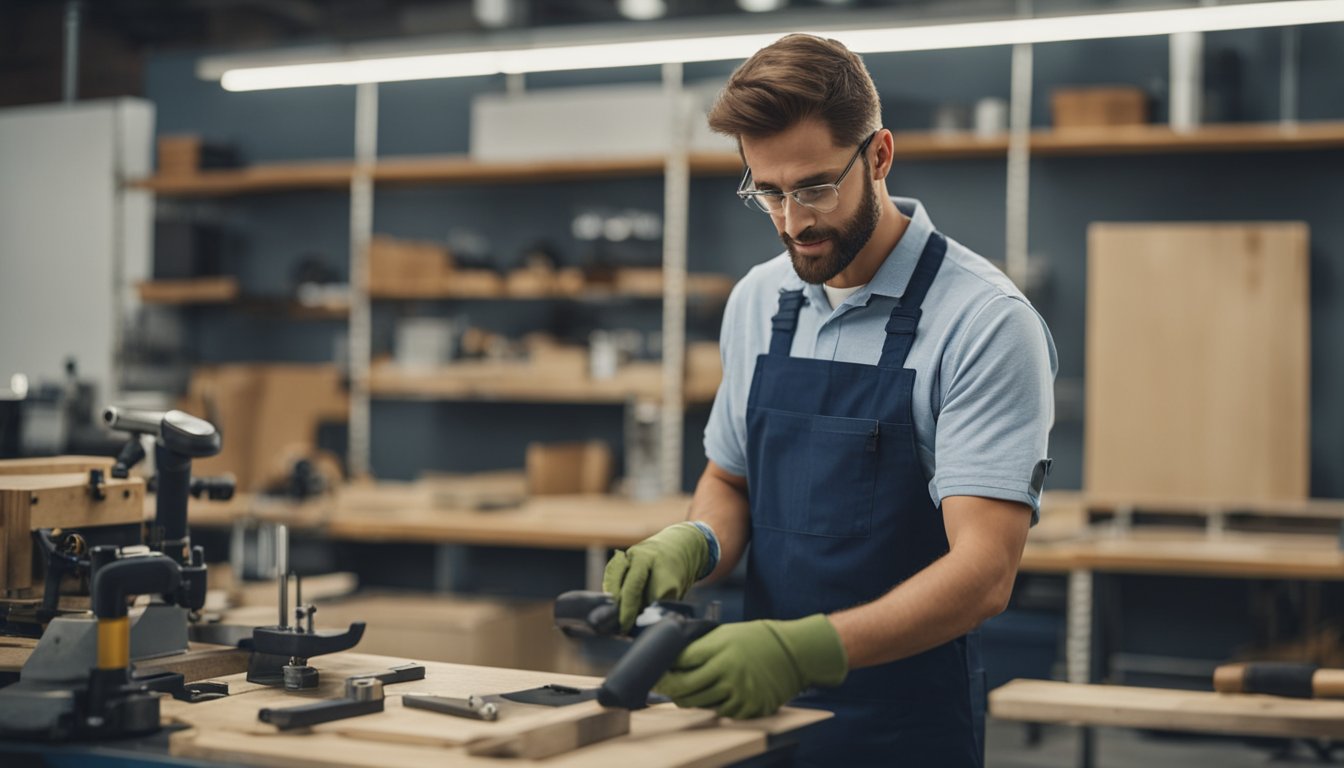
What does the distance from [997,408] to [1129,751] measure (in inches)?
143

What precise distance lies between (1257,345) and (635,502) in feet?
7.95

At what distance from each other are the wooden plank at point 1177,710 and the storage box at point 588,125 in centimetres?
345

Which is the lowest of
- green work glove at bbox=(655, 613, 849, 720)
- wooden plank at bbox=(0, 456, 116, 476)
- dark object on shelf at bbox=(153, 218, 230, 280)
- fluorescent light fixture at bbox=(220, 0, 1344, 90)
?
green work glove at bbox=(655, 613, 849, 720)

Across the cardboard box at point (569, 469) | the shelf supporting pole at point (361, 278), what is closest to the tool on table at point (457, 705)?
the cardboard box at point (569, 469)

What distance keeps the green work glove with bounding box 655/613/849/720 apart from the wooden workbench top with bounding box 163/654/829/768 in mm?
33

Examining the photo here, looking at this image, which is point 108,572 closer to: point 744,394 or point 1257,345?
point 744,394

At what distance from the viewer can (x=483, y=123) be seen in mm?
6227

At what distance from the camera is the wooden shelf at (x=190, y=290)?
6480 millimetres

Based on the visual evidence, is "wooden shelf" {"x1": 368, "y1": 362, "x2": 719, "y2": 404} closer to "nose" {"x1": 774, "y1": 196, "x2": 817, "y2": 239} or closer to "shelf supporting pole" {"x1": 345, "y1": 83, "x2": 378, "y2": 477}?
"shelf supporting pole" {"x1": 345, "y1": 83, "x2": 378, "y2": 477}

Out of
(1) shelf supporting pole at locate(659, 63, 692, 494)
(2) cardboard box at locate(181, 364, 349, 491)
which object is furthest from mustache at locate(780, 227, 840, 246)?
(2) cardboard box at locate(181, 364, 349, 491)

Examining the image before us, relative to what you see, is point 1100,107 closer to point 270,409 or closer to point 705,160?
point 705,160

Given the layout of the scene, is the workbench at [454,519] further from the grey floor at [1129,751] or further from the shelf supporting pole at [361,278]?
the grey floor at [1129,751]

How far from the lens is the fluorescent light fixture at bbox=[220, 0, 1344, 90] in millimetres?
4637

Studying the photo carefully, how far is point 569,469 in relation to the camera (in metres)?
6.04
